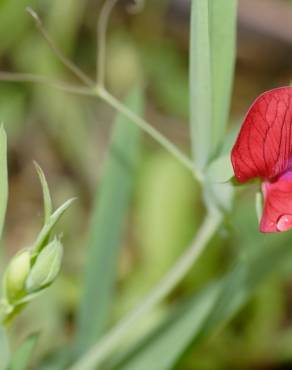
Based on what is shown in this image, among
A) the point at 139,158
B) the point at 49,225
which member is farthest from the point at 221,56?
the point at 139,158

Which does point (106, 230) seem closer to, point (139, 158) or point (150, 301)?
point (150, 301)

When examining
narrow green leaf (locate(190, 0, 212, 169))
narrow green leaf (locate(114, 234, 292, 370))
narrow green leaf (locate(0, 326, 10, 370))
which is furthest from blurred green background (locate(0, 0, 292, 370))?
narrow green leaf (locate(0, 326, 10, 370))

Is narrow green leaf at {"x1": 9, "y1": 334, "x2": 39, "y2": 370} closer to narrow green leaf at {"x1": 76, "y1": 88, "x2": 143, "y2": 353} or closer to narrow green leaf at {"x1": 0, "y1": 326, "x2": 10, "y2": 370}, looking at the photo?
narrow green leaf at {"x1": 0, "y1": 326, "x2": 10, "y2": 370}

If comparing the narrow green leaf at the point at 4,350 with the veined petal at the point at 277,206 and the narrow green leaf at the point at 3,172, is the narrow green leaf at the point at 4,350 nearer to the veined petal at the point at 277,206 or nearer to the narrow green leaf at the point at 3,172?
the narrow green leaf at the point at 3,172

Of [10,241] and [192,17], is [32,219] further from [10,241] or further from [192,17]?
[192,17]

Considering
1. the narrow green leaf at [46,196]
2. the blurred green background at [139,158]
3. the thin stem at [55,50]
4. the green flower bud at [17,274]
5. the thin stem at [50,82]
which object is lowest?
the blurred green background at [139,158]

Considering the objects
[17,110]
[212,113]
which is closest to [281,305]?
[17,110]

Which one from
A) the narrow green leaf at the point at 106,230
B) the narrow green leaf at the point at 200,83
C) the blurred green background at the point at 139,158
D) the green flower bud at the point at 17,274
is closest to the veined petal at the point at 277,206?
the narrow green leaf at the point at 200,83
